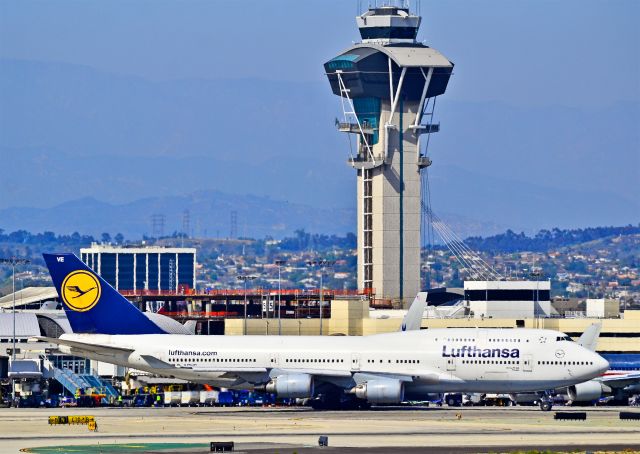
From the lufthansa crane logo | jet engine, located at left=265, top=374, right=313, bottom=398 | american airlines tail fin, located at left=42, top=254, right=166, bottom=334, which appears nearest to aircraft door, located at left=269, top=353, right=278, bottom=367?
jet engine, located at left=265, top=374, right=313, bottom=398

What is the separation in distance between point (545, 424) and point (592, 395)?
2246 centimetres

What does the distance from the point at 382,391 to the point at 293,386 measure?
643 cm

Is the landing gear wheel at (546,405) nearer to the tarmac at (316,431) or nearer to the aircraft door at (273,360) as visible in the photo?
the tarmac at (316,431)

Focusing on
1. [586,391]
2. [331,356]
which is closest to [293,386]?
[331,356]

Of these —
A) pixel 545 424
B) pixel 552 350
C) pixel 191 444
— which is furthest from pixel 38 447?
pixel 552 350

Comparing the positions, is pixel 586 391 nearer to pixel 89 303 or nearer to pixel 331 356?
pixel 331 356

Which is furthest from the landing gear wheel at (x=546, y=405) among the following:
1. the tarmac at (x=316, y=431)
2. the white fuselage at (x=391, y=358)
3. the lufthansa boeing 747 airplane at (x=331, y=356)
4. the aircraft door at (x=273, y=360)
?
the aircraft door at (x=273, y=360)

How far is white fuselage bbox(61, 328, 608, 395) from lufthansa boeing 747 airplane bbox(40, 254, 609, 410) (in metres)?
0.07

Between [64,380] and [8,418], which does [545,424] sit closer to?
[8,418]

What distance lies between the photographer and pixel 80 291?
13025 cm

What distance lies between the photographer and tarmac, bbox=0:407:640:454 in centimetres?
9194

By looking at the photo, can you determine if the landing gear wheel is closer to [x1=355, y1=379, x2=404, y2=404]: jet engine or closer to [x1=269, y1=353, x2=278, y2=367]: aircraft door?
[x1=355, y1=379, x2=404, y2=404]: jet engine

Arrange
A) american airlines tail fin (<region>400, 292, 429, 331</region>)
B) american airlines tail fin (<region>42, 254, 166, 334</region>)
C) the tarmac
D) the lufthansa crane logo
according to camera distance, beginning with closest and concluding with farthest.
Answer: the tarmac
american airlines tail fin (<region>42, 254, 166, 334</region>)
the lufthansa crane logo
american airlines tail fin (<region>400, 292, 429, 331</region>)

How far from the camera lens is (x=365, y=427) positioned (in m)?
108
